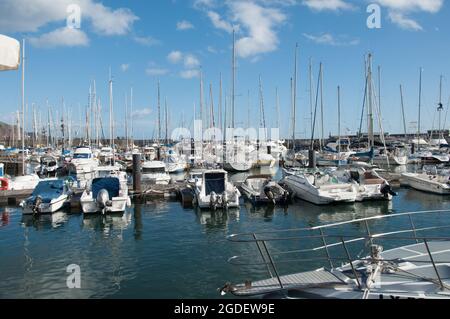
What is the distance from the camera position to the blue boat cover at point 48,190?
81.8 ft

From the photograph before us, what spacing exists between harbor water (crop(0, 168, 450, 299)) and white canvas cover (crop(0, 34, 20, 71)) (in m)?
9.01

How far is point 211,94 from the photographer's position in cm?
5700

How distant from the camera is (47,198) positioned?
24750 millimetres

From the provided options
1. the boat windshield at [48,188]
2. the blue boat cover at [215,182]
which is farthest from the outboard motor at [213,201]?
the boat windshield at [48,188]

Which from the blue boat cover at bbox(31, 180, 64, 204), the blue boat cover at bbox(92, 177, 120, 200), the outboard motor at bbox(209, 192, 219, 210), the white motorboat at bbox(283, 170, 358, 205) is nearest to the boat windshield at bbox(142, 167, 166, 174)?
the blue boat cover at bbox(31, 180, 64, 204)

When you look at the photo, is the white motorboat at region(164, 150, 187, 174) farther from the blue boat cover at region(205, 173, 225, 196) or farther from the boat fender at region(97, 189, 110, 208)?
the boat fender at region(97, 189, 110, 208)

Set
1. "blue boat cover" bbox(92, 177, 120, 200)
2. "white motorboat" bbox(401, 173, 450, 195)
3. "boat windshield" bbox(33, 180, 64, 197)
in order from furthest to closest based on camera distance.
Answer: "white motorboat" bbox(401, 173, 450, 195)
"boat windshield" bbox(33, 180, 64, 197)
"blue boat cover" bbox(92, 177, 120, 200)

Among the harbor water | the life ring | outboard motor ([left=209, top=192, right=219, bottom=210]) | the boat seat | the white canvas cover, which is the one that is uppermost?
the white canvas cover

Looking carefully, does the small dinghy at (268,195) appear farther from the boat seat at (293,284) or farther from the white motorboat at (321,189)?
the boat seat at (293,284)

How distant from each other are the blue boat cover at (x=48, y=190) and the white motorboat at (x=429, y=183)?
28.3 m

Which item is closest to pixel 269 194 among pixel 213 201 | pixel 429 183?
pixel 213 201

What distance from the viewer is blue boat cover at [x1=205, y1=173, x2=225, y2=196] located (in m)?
27.0
